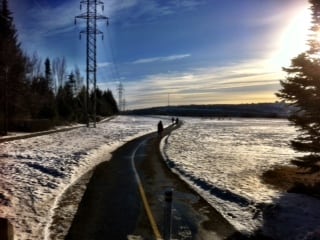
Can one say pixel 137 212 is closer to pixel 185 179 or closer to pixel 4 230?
pixel 4 230

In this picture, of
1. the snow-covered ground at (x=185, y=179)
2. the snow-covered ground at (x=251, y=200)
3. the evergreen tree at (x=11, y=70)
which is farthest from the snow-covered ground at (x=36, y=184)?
the evergreen tree at (x=11, y=70)

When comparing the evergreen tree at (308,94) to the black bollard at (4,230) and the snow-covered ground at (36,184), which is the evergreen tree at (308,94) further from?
the black bollard at (4,230)

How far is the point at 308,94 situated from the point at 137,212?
7318 mm

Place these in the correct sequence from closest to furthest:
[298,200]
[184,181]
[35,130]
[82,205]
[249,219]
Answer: [249,219], [82,205], [298,200], [184,181], [35,130]

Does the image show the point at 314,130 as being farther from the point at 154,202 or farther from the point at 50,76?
the point at 50,76

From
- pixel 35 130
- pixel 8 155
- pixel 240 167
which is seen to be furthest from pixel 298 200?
pixel 35 130

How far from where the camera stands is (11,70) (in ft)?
156

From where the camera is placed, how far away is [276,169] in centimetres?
2016

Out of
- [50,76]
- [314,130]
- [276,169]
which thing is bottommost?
[276,169]

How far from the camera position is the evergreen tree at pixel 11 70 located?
142 feet

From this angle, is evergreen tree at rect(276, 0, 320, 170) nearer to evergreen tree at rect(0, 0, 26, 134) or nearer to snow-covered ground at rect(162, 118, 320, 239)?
snow-covered ground at rect(162, 118, 320, 239)

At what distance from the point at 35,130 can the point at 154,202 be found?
34879 millimetres

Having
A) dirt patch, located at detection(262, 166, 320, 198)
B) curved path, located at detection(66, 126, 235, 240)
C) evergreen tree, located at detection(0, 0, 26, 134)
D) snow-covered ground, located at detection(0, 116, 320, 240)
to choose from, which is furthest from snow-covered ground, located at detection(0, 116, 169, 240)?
evergreen tree, located at detection(0, 0, 26, 134)

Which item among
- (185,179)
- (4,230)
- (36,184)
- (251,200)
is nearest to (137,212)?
(251,200)
